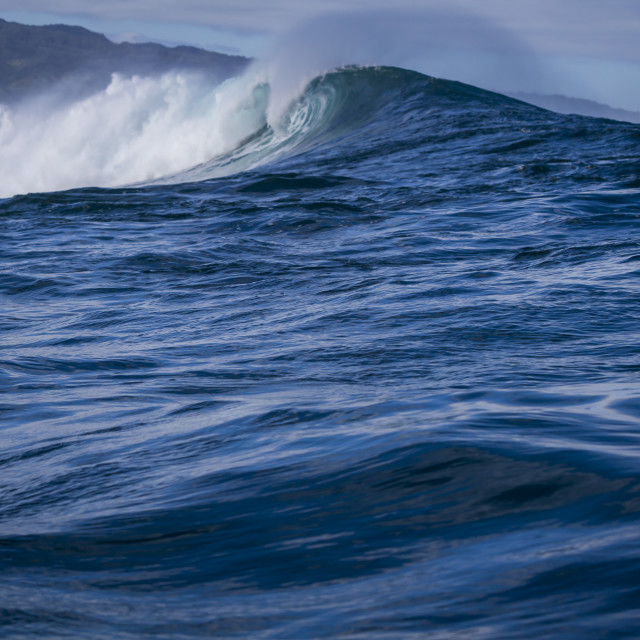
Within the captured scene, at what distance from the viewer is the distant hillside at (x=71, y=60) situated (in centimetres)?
12900

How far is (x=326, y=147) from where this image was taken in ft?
54.8

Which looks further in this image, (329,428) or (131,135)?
(131,135)

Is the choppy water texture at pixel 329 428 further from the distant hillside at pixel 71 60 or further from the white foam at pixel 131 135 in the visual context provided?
the distant hillside at pixel 71 60

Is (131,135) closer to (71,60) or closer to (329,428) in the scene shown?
(329,428)

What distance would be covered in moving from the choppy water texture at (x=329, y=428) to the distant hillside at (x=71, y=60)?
107362 millimetres

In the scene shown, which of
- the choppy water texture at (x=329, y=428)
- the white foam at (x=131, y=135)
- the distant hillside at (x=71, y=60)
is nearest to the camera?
the choppy water texture at (x=329, y=428)

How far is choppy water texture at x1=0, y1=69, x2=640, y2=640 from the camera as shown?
6.13ft

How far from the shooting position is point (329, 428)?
3.13 m

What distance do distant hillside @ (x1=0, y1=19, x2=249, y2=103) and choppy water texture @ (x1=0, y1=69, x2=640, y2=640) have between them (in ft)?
352

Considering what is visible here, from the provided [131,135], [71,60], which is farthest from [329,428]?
[71,60]

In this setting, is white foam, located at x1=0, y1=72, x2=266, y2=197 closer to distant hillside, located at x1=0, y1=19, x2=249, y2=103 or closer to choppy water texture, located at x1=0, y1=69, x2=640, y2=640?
choppy water texture, located at x1=0, y1=69, x2=640, y2=640

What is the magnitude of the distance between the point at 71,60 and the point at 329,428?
15570cm

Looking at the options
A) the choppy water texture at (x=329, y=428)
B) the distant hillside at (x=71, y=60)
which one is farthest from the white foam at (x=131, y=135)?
the distant hillside at (x=71, y=60)

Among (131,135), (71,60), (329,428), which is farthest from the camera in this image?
(71,60)
